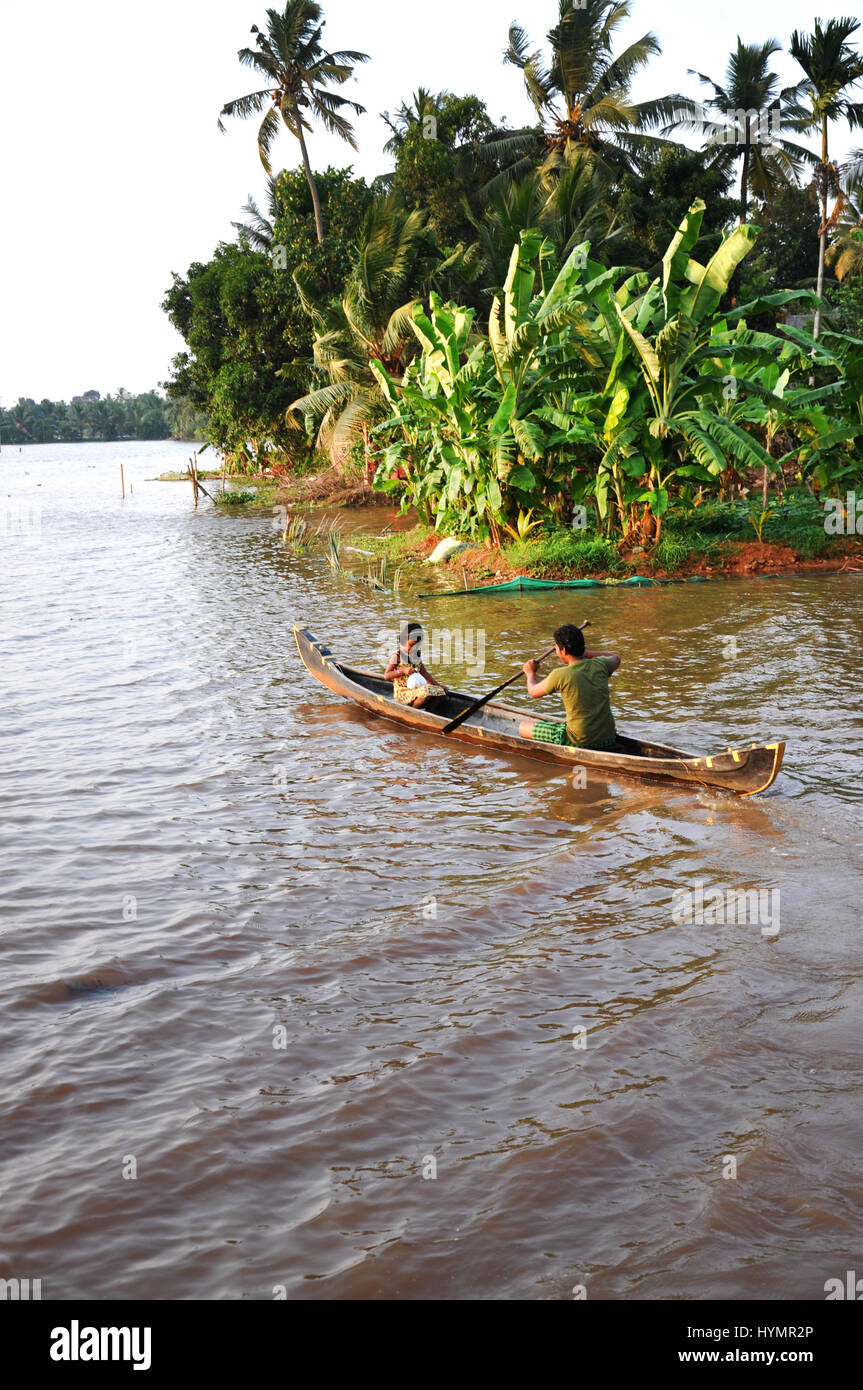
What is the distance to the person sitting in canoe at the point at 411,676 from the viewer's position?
10.0 m

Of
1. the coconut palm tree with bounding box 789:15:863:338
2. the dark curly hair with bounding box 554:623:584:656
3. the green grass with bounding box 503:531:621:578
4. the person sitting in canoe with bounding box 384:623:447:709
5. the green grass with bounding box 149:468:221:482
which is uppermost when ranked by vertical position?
the coconut palm tree with bounding box 789:15:863:338

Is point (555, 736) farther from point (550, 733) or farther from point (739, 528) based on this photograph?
point (739, 528)

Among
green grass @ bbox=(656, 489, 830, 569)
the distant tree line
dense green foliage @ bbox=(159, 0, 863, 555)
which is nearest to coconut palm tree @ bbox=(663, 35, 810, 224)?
dense green foliage @ bbox=(159, 0, 863, 555)

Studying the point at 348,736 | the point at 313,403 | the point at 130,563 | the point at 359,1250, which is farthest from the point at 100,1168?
the point at 313,403

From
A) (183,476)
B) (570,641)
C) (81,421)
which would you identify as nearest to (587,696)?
(570,641)

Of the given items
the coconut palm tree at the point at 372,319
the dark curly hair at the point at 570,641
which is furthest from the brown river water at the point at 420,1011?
the coconut palm tree at the point at 372,319

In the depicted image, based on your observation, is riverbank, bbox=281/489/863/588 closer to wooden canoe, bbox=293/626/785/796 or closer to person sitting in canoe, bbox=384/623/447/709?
wooden canoe, bbox=293/626/785/796

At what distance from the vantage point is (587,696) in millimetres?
8164

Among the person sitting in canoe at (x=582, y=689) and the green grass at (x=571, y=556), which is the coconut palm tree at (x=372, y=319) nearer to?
the green grass at (x=571, y=556)

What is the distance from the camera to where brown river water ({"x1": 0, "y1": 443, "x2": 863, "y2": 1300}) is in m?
3.69

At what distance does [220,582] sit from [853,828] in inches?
590

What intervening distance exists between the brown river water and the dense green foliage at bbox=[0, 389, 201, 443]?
137596 mm

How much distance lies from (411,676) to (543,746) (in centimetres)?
190

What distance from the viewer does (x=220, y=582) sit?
2022cm
